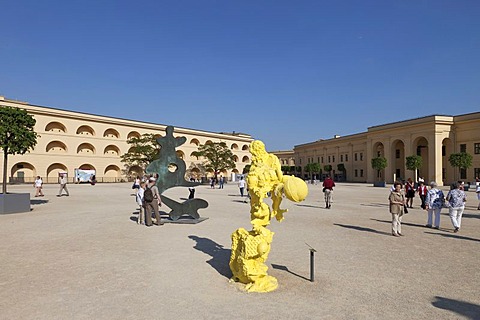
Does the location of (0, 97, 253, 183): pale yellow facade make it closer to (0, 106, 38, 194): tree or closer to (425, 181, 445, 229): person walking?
(0, 106, 38, 194): tree

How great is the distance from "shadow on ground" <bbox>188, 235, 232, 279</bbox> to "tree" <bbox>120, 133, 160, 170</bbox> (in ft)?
152

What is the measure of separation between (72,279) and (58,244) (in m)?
3.17

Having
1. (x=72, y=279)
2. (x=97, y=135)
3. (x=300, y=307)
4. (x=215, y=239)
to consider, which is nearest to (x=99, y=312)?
(x=72, y=279)

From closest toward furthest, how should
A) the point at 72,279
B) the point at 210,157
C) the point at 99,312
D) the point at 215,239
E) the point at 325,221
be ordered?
the point at 99,312 < the point at 72,279 < the point at 215,239 < the point at 325,221 < the point at 210,157

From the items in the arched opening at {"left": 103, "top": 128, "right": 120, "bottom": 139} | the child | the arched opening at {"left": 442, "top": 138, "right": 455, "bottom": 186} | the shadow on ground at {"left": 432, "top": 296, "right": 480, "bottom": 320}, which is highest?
the arched opening at {"left": 103, "top": 128, "right": 120, "bottom": 139}

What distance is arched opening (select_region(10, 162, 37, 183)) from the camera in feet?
146

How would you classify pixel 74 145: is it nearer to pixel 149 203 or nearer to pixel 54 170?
pixel 54 170

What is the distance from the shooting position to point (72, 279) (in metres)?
5.54

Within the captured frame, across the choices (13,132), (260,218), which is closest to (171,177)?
(260,218)

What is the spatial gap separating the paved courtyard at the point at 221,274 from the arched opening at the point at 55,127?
45.4m

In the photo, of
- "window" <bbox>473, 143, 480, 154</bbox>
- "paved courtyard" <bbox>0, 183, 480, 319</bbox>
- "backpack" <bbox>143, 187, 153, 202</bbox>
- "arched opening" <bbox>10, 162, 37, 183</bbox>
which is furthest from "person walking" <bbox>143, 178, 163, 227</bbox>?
"window" <bbox>473, 143, 480, 154</bbox>

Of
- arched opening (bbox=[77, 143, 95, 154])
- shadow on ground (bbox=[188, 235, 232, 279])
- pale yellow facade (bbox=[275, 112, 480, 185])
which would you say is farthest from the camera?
arched opening (bbox=[77, 143, 95, 154])

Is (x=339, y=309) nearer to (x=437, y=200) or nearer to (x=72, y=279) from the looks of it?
(x=72, y=279)

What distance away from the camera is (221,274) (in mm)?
5824
